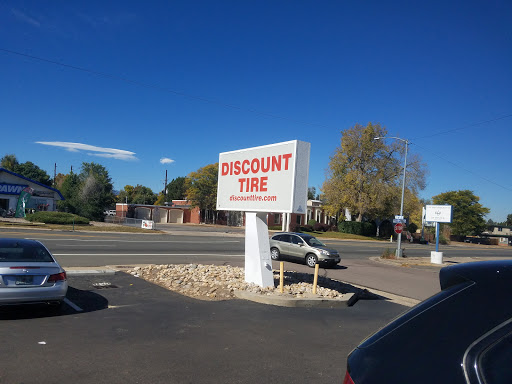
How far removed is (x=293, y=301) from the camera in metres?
9.38

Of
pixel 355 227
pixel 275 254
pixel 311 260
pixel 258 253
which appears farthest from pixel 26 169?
pixel 258 253

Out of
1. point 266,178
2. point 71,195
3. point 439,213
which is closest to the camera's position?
point 266,178

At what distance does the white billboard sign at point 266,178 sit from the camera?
1005 cm

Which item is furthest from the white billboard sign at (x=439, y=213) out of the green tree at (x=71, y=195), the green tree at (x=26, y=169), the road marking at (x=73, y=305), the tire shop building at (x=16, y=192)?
the green tree at (x=26, y=169)

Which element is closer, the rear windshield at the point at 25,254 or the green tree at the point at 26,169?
the rear windshield at the point at 25,254

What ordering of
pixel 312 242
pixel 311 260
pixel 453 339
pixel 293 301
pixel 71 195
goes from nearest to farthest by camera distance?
pixel 453 339
pixel 293 301
pixel 311 260
pixel 312 242
pixel 71 195

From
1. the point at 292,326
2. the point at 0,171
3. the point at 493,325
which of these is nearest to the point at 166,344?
the point at 292,326

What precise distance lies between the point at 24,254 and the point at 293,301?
18.6 feet

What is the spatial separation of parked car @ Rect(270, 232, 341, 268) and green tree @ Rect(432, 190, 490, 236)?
209ft

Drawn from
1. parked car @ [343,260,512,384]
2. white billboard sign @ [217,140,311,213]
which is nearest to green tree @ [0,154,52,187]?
white billboard sign @ [217,140,311,213]

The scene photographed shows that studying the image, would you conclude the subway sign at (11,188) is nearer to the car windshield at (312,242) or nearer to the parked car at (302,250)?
the parked car at (302,250)

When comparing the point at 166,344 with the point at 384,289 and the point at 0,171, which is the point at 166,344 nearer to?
the point at 384,289

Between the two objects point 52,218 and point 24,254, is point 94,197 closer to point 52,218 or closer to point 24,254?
point 52,218

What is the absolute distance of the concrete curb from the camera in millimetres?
9391
